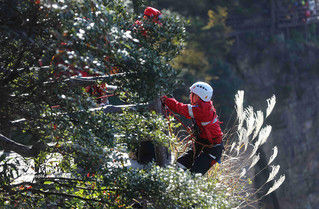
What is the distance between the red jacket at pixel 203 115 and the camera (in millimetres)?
5621

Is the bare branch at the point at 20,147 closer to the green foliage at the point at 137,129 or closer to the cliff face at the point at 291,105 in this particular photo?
the green foliage at the point at 137,129

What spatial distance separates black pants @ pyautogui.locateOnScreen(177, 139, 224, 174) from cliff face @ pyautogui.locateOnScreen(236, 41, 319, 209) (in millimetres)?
18844

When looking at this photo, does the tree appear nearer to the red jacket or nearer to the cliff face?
the red jacket

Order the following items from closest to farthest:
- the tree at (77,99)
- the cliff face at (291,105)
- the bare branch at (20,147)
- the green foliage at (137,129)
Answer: the tree at (77,99)
the bare branch at (20,147)
the green foliage at (137,129)
the cliff face at (291,105)

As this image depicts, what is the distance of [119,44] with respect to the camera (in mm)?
3604

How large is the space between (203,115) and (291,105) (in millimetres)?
22501

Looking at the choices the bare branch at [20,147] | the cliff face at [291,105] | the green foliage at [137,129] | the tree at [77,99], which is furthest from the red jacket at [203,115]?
the cliff face at [291,105]

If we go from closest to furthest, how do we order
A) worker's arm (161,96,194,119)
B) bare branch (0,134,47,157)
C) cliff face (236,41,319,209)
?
bare branch (0,134,47,157) → worker's arm (161,96,194,119) → cliff face (236,41,319,209)

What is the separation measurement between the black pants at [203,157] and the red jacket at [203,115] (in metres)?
0.11

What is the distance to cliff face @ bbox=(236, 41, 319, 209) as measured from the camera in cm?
2542

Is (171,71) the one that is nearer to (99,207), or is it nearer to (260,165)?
(99,207)

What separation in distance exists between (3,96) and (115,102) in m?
6.15

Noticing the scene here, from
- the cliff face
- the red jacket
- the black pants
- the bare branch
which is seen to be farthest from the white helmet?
the cliff face

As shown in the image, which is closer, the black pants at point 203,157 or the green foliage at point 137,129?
the green foliage at point 137,129
